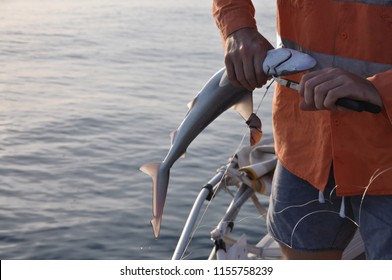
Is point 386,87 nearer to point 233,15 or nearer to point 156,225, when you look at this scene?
point 233,15

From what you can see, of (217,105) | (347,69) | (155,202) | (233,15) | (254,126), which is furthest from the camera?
(155,202)

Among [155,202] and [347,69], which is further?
[155,202]

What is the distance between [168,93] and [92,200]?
468 cm

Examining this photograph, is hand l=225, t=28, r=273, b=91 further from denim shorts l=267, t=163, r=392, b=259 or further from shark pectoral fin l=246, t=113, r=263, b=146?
denim shorts l=267, t=163, r=392, b=259

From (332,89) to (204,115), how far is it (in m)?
1.17

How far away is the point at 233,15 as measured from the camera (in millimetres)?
3121

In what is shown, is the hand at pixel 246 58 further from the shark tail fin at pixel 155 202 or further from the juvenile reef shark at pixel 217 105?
the shark tail fin at pixel 155 202

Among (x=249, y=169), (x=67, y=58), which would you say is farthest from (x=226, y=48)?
(x=67, y=58)

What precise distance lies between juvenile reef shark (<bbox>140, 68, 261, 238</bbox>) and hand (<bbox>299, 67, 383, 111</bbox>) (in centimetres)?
64

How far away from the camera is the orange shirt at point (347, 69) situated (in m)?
2.84

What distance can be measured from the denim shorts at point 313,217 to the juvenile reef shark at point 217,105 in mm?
261

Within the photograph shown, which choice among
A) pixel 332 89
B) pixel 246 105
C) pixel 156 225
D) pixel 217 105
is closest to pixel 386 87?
pixel 332 89

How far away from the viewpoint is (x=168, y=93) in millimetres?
12344

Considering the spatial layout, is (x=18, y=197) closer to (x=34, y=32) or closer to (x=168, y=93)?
(x=168, y=93)
